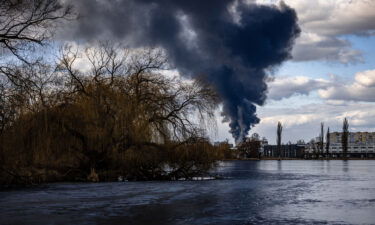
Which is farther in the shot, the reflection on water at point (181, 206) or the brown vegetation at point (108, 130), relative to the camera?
the brown vegetation at point (108, 130)

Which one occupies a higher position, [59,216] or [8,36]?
[8,36]

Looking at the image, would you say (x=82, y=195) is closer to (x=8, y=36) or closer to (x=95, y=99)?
(x=8, y=36)

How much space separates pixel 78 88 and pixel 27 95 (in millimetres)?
8189

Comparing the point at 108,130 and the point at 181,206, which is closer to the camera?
the point at 181,206

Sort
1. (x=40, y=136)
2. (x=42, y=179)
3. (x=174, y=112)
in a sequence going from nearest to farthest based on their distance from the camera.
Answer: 1. (x=40, y=136)
2. (x=42, y=179)
3. (x=174, y=112)

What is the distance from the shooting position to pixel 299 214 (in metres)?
19.0

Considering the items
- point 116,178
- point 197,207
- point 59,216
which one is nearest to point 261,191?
point 197,207

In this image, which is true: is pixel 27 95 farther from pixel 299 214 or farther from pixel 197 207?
pixel 299 214

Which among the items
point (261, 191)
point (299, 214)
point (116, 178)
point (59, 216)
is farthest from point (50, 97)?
point (299, 214)

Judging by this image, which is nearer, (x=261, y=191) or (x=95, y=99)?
(x=261, y=191)

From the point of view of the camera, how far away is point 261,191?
2978 cm

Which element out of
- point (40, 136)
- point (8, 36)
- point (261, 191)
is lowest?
point (261, 191)

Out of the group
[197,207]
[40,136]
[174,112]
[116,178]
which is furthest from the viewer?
[174,112]

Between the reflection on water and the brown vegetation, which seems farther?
the brown vegetation
